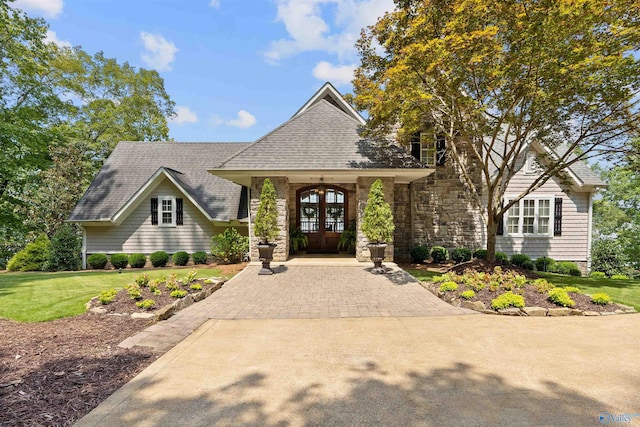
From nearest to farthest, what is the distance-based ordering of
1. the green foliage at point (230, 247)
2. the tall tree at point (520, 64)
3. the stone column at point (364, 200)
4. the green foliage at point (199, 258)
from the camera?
1. the tall tree at point (520, 64)
2. the stone column at point (364, 200)
3. the green foliage at point (230, 247)
4. the green foliage at point (199, 258)

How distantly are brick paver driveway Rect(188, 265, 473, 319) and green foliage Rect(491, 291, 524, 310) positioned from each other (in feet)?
1.72

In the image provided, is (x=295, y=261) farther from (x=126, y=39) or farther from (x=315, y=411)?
(x=126, y=39)

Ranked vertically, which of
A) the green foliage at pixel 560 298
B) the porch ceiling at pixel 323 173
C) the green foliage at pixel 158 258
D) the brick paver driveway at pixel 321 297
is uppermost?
the porch ceiling at pixel 323 173

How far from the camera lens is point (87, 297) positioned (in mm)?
6660

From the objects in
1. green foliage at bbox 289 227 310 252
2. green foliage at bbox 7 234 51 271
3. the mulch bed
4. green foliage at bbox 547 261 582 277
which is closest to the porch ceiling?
green foliage at bbox 289 227 310 252

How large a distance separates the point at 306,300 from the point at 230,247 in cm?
660

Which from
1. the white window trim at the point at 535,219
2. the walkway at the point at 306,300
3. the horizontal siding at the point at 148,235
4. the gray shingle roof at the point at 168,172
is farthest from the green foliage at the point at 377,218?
the horizontal siding at the point at 148,235

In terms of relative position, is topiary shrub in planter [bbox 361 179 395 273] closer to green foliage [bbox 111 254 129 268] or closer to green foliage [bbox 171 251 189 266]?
green foliage [bbox 171 251 189 266]

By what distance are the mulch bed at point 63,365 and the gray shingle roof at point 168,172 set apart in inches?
335

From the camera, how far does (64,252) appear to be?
1300 centimetres

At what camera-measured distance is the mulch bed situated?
8.71 feet

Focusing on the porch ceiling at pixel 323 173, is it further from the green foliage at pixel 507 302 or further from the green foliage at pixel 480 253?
the green foliage at pixel 480 253

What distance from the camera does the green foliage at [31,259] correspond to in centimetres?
1301

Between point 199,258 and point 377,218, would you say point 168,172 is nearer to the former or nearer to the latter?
point 199,258
